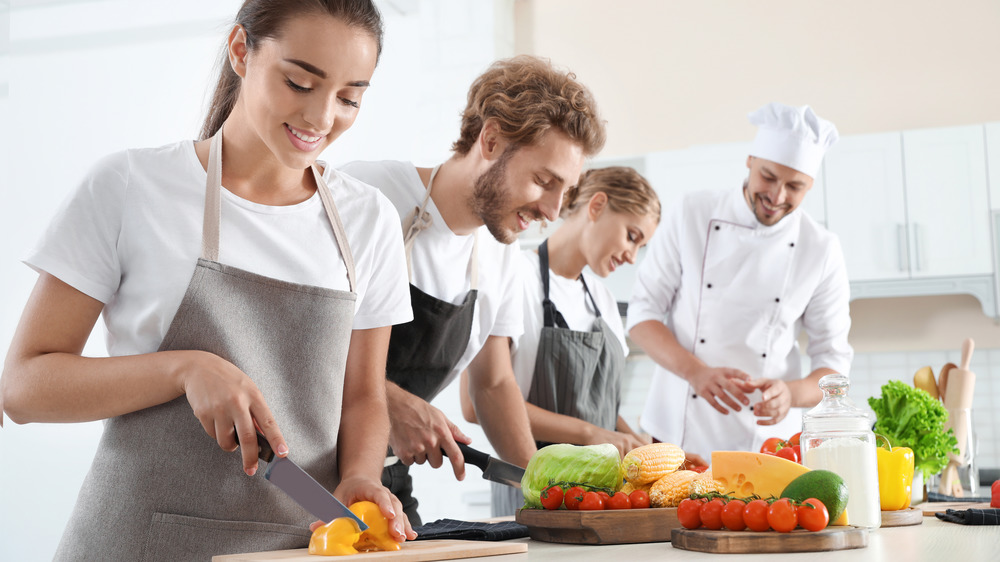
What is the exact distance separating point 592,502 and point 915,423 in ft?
2.91

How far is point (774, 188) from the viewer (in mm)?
2664

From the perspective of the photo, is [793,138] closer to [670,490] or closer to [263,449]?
[670,490]

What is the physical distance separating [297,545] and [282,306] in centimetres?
30

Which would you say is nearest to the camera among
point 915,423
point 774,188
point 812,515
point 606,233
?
point 812,515

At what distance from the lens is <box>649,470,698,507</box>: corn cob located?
1207 millimetres

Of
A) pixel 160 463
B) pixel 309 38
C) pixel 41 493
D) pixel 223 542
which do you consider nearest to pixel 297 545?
pixel 223 542

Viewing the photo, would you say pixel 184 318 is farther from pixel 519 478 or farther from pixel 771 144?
pixel 771 144

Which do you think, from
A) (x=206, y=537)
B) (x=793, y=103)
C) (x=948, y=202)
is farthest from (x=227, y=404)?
(x=793, y=103)

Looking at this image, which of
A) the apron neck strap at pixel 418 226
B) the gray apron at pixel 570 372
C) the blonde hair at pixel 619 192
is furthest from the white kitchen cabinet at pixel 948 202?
the apron neck strap at pixel 418 226

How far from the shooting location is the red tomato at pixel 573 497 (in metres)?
1.21

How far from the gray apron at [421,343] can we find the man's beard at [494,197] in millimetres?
102

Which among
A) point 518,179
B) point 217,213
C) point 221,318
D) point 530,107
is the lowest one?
point 221,318

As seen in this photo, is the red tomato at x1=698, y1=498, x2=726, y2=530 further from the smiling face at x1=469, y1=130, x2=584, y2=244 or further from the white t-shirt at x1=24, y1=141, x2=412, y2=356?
the smiling face at x1=469, y1=130, x2=584, y2=244

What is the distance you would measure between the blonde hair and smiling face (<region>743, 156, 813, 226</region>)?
1.10 feet
